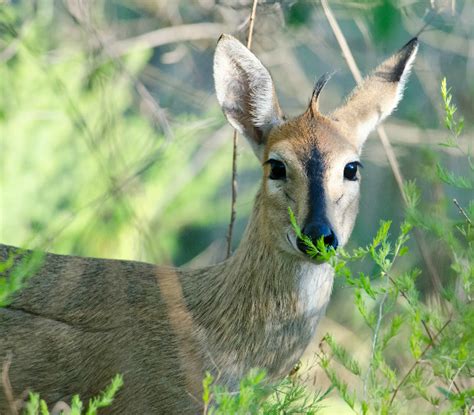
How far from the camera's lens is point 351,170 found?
14.8ft

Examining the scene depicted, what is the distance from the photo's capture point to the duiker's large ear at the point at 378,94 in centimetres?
495

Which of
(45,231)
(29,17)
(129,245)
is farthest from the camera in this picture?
(29,17)

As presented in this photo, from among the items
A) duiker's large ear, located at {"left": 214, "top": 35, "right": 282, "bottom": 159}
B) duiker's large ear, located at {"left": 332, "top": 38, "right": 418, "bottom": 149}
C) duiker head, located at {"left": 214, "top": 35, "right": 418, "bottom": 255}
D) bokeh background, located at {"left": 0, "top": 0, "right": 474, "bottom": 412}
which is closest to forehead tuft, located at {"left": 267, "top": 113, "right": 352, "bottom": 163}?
duiker head, located at {"left": 214, "top": 35, "right": 418, "bottom": 255}

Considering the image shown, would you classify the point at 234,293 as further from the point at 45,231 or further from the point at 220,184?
the point at 220,184

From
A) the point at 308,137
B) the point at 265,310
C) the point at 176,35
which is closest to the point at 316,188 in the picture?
the point at 308,137

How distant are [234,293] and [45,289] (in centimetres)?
99

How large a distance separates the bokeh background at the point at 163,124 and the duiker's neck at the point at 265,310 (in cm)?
175

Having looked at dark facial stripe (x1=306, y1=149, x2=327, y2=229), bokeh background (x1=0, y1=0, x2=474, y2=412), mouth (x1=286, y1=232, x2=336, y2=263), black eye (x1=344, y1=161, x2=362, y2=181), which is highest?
dark facial stripe (x1=306, y1=149, x2=327, y2=229)

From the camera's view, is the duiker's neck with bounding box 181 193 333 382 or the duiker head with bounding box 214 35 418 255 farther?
the duiker's neck with bounding box 181 193 333 382

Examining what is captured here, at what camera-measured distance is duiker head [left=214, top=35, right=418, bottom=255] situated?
14.0ft

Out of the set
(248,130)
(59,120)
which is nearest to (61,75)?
(59,120)

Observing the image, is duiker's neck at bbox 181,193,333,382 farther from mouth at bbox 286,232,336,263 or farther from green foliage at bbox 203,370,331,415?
green foliage at bbox 203,370,331,415

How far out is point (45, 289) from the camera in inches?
193

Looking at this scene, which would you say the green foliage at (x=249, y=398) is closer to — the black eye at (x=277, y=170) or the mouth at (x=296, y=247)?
the mouth at (x=296, y=247)
